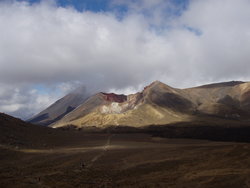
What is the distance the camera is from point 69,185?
2205cm

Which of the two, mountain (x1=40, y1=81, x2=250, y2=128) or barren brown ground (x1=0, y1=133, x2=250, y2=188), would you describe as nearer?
barren brown ground (x1=0, y1=133, x2=250, y2=188)

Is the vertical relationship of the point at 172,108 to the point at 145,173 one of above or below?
above

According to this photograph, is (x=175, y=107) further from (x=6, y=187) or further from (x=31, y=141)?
(x=6, y=187)

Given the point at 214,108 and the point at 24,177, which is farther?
the point at 214,108

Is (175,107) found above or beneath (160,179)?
above

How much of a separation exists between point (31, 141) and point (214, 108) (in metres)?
107

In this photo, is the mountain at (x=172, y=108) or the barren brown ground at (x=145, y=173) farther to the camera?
the mountain at (x=172, y=108)

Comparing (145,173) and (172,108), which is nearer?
(145,173)

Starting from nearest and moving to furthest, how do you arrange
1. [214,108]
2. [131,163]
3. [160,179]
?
[160,179] → [131,163] → [214,108]

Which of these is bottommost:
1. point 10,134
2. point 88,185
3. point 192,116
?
point 88,185

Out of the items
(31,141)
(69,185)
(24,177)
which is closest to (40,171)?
(24,177)

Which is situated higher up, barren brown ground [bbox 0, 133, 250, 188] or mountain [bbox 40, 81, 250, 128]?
mountain [bbox 40, 81, 250, 128]

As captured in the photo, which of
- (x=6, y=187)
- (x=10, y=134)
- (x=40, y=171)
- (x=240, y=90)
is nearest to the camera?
(x=6, y=187)

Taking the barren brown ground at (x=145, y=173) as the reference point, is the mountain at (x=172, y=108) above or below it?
above
